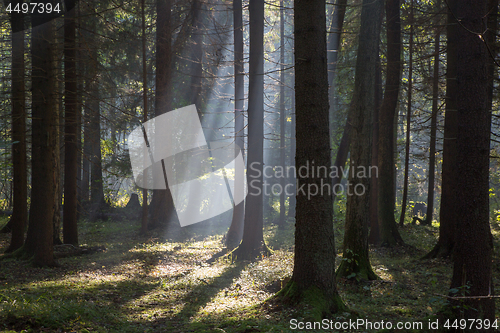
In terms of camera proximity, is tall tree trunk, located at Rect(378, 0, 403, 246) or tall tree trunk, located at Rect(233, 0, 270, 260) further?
tall tree trunk, located at Rect(378, 0, 403, 246)

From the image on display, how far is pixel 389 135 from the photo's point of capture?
39.9 feet

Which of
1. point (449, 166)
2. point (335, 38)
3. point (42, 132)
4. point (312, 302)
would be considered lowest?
point (312, 302)

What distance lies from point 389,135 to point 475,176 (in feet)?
25.6

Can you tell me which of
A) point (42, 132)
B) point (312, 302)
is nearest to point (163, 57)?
point (42, 132)

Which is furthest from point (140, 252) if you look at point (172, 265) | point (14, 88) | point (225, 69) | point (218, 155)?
point (225, 69)

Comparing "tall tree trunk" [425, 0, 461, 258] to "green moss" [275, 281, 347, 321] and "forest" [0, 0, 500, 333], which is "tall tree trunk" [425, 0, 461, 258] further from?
"green moss" [275, 281, 347, 321]

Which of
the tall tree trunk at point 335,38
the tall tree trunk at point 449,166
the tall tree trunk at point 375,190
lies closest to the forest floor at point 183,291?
the tall tree trunk at point 449,166

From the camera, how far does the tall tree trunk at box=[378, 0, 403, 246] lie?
11.7 metres

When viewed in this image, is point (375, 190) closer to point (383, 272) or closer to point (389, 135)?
point (389, 135)

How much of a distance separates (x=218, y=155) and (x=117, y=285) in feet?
43.8

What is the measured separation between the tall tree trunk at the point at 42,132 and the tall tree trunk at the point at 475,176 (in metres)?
8.79

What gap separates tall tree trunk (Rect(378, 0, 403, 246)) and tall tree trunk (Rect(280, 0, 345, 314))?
23.9ft

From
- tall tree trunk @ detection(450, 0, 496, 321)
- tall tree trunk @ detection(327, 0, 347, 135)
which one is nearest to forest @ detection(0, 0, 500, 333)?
tall tree trunk @ detection(450, 0, 496, 321)

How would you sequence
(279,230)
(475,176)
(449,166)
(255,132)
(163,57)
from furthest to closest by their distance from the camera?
1. (279,230)
2. (163,57)
3. (255,132)
4. (449,166)
5. (475,176)
